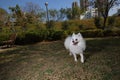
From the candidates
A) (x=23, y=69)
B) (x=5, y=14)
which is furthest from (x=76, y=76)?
(x=5, y=14)

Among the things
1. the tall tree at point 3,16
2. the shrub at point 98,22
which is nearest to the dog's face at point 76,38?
the shrub at point 98,22

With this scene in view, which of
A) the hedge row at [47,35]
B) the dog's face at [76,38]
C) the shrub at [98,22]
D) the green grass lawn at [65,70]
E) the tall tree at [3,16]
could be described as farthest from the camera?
the tall tree at [3,16]

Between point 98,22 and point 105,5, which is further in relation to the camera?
point 98,22

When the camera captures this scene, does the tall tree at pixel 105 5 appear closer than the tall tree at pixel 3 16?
Yes

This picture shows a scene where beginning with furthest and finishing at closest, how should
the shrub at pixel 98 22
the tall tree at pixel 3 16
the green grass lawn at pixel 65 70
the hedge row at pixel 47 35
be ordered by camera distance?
the tall tree at pixel 3 16, the shrub at pixel 98 22, the hedge row at pixel 47 35, the green grass lawn at pixel 65 70

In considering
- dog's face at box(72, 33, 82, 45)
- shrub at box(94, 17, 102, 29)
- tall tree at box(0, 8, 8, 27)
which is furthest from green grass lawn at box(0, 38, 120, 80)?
tall tree at box(0, 8, 8, 27)

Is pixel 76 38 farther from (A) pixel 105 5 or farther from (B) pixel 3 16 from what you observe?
(B) pixel 3 16

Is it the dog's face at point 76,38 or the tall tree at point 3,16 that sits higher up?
the tall tree at point 3,16

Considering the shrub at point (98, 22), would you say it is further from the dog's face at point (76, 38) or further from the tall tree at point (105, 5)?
the dog's face at point (76, 38)

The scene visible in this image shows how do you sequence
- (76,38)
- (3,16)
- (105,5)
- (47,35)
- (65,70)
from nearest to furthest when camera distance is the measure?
(65,70)
(76,38)
(47,35)
(105,5)
(3,16)

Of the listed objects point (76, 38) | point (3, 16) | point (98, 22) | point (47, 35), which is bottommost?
point (47, 35)

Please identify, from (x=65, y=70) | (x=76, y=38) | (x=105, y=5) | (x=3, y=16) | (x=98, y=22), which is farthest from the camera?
(x=3, y=16)

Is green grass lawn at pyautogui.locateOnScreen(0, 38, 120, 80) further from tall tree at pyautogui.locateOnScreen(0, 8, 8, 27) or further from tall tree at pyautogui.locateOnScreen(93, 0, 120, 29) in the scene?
tall tree at pyautogui.locateOnScreen(0, 8, 8, 27)

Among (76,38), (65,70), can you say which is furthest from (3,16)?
(65,70)
